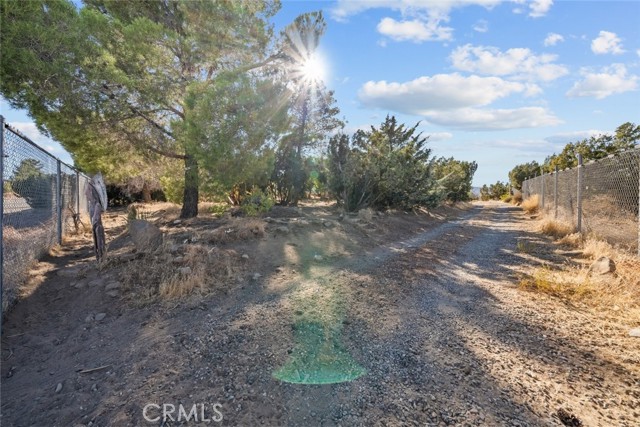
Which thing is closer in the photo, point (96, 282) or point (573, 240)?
point (96, 282)

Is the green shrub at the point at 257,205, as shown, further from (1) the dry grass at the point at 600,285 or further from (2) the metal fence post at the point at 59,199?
(1) the dry grass at the point at 600,285

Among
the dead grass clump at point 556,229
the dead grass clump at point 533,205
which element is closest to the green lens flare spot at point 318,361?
the dead grass clump at point 556,229

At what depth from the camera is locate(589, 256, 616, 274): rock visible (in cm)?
475

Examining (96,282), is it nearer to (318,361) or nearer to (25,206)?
(25,206)

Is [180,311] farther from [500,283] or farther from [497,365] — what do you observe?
[500,283]

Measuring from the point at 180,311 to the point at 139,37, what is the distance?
661 centimetres

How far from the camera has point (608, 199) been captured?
7008 millimetres

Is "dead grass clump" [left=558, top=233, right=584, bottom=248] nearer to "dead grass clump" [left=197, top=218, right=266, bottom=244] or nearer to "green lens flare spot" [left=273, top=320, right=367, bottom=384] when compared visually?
"dead grass clump" [left=197, top=218, right=266, bottom=244]

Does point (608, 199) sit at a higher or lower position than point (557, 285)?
higher

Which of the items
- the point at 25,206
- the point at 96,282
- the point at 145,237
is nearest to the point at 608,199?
the point at 145,237

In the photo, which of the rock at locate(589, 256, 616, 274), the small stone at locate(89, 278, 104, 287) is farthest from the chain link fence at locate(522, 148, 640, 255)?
the small stone at locate(89, 278, 104, 287)

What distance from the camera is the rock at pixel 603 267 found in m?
4.75

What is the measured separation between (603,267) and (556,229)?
207 inches

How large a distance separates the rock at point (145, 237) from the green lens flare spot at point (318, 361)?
134 inches
